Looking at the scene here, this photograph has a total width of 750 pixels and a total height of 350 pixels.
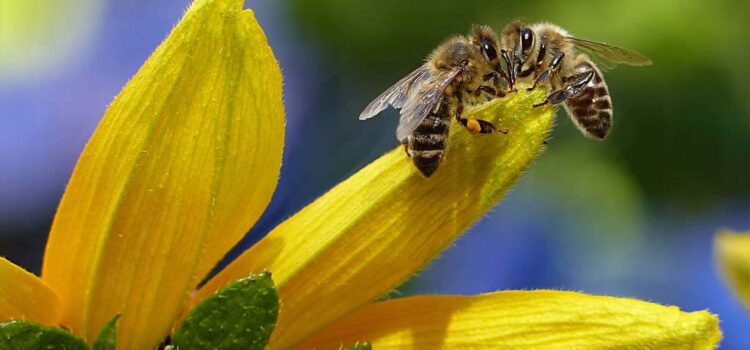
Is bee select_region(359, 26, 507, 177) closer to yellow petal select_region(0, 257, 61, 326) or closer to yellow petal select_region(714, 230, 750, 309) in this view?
yellow petal select_region(0, 257, 61, 326)

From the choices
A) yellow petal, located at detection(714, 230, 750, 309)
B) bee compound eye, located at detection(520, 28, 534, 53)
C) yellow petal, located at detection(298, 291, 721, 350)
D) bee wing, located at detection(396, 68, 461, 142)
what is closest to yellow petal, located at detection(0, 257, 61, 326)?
yellow petal, located at detection(298, 291, 721, 350)

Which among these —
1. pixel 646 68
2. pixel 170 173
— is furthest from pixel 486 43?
pixel 646 68

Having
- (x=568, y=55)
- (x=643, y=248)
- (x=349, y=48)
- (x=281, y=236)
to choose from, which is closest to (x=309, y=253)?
(x=281, y=236)

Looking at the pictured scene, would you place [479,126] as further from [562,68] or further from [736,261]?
[736,261]

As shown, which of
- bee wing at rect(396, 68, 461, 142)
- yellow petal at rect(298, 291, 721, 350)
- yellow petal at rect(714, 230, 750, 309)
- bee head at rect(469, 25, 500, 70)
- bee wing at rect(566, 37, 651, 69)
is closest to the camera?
yellow petal at rect(298, 291, 721, 350)

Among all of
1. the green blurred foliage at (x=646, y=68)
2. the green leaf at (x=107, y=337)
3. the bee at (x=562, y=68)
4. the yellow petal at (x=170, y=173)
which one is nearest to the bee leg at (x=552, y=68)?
the bee at (x=562, y=68)

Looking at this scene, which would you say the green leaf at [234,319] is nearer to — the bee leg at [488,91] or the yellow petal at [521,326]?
the yellow petal at [521,326]
